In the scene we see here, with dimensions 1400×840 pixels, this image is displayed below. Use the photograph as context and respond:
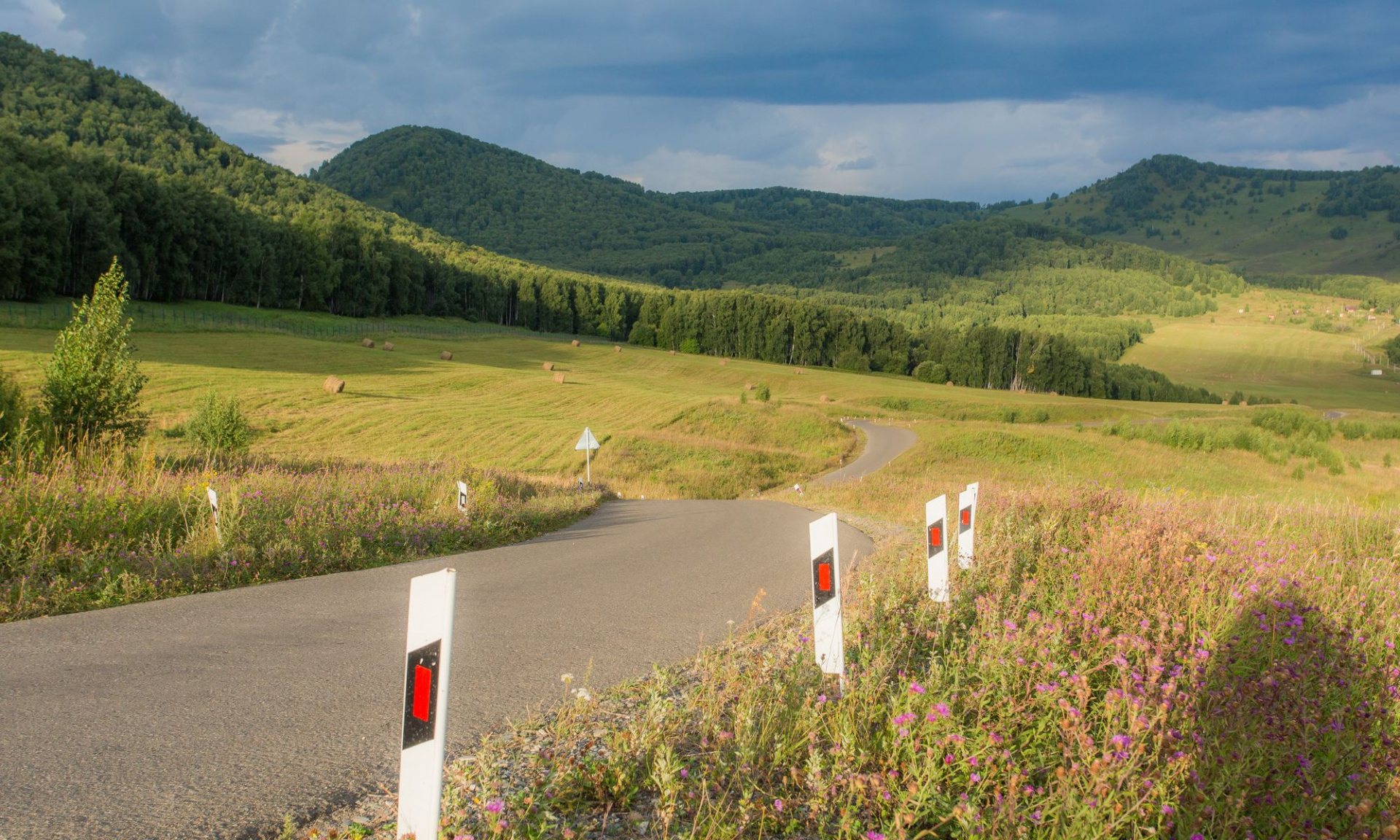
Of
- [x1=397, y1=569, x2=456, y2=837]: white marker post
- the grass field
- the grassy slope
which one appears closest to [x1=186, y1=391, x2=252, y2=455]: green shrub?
the grass field

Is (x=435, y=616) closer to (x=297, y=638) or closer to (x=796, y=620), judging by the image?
(x=297, y=638)

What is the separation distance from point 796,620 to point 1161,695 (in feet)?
11.6

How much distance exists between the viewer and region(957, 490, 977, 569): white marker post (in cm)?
789

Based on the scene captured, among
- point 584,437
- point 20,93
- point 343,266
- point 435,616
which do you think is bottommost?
point 584,437

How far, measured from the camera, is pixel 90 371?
48.3ft

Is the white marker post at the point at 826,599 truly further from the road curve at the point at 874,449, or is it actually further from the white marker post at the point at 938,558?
the road curve at the point at 874,449

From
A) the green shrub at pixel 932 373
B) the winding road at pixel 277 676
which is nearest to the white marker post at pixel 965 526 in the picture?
the winding road at pixel 277 676

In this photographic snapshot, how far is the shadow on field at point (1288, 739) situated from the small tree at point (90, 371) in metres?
15.8

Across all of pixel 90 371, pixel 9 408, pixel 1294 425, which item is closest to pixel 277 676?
pixel 9 408

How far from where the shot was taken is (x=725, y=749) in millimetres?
4320

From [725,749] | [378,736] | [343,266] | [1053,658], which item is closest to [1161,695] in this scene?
[1053,658]

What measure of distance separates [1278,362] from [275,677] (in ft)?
619

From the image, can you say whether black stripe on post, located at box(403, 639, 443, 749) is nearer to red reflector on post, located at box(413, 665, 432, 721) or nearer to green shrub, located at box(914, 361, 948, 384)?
red reflector on post, located at box(413, 665, 432, 721)

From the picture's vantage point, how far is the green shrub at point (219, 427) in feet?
88.9
